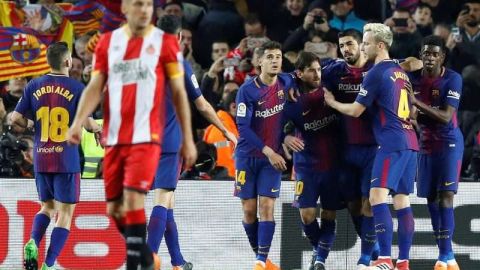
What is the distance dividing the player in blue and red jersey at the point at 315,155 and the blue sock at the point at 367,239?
45cm

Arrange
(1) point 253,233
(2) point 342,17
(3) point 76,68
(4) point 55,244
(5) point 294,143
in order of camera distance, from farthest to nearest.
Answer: (2) point 342,17 < (3) point 76,68 < (1) point 253,233 < (5) point 294,143 < (4) point 55,244

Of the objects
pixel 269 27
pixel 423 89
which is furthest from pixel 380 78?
pixel 269 27

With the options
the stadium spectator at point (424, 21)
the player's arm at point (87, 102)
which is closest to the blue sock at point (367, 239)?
the player's arm at point (87, 102)

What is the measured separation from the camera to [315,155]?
500 inches

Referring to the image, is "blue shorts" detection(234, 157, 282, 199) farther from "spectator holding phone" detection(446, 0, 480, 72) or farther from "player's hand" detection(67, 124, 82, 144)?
"spectator holding phone" detection(446, 0, 480, 72)

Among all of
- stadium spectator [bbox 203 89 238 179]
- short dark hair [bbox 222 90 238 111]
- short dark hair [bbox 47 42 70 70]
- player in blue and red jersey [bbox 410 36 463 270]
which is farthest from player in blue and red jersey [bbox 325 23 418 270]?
short dark hair [bbox 222 90 238 111]

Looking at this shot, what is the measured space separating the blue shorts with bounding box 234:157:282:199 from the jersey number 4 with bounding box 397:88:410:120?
1.64 meters

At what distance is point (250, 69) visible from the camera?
16594mm

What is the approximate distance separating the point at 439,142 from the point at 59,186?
3972 millimetres

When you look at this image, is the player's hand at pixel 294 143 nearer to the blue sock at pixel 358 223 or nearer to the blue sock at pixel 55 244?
the blue sock at pixel 358 223

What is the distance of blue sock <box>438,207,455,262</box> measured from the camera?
12375mm

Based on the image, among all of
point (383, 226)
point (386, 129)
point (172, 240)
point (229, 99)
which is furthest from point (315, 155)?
point (229, 99)

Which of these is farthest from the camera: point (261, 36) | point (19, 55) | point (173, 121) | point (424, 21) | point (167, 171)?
point (424, 21)

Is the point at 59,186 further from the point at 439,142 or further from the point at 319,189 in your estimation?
the point at 439,142
